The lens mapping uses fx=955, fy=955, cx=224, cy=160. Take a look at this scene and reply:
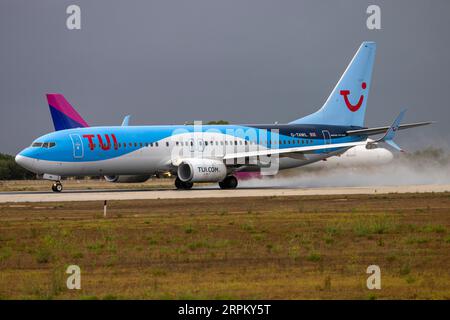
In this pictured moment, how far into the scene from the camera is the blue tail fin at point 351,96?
234 ft

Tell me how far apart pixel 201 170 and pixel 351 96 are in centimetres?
1678

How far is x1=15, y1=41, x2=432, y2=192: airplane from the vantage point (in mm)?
60969

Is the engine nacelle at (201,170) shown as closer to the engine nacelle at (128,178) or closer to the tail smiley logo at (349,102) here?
the engine nacelle at (128,178)

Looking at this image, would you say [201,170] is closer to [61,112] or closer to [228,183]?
[228,183]

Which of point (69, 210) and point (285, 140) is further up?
point (285, 140)

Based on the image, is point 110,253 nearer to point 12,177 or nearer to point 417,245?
point 417,245

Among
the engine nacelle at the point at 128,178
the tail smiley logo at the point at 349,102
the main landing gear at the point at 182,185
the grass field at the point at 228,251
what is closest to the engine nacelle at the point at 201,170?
the main landing gear at the point at 182,185

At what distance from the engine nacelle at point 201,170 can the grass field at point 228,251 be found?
16.0 meters

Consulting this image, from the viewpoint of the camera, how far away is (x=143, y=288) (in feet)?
68.6


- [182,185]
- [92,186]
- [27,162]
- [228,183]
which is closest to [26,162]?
[27,162]

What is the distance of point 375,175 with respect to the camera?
76375mm

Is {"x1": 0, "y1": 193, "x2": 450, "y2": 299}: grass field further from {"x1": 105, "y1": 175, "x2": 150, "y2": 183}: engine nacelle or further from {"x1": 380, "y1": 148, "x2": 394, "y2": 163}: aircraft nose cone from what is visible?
{"x1": 380, "y1": 148, "x2": 394, "y2": 163}: aircraft nose cone
